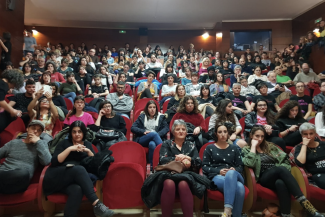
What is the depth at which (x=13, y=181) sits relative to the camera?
73.4 inches

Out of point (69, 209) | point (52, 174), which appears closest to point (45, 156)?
point (52, 174)

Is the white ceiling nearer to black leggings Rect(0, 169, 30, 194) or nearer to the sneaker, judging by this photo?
black leggings Rect(0, 169, 30, 194)

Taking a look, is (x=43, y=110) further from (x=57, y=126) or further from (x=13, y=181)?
(x=13, y=181)

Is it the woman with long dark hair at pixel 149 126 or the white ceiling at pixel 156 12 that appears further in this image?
the white ceiling at pixel 156 12

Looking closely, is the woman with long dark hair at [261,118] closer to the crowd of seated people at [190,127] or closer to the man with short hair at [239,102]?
the crowd of seated people at [190,127]

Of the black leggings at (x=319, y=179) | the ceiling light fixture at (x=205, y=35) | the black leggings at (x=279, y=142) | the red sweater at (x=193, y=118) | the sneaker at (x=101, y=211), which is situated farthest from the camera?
the ceiling light fixture at (x=205, y=35)

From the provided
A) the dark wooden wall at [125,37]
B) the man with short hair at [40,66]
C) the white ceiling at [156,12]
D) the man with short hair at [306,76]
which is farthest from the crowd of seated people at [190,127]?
the dark wooden wall at [125,37]

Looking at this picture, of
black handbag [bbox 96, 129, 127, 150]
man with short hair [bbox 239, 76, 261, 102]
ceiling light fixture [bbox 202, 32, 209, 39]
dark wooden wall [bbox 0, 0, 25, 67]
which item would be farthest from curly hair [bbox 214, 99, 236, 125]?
ceiling light fixture [bbox 202, 32, 209, 39]

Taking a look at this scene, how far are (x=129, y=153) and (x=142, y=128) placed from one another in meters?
0.60

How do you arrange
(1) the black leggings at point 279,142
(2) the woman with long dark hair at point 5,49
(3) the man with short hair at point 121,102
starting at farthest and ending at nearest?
(2) the woman with long dark hair at point 5,49 < (3) the man with short hair at point 121,102 < (1) the black leggings at point 279,142

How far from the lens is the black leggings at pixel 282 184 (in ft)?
6.32

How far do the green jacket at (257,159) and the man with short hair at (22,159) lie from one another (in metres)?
1.64

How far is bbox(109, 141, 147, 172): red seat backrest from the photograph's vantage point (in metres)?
2.35

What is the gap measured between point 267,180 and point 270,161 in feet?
0.69
